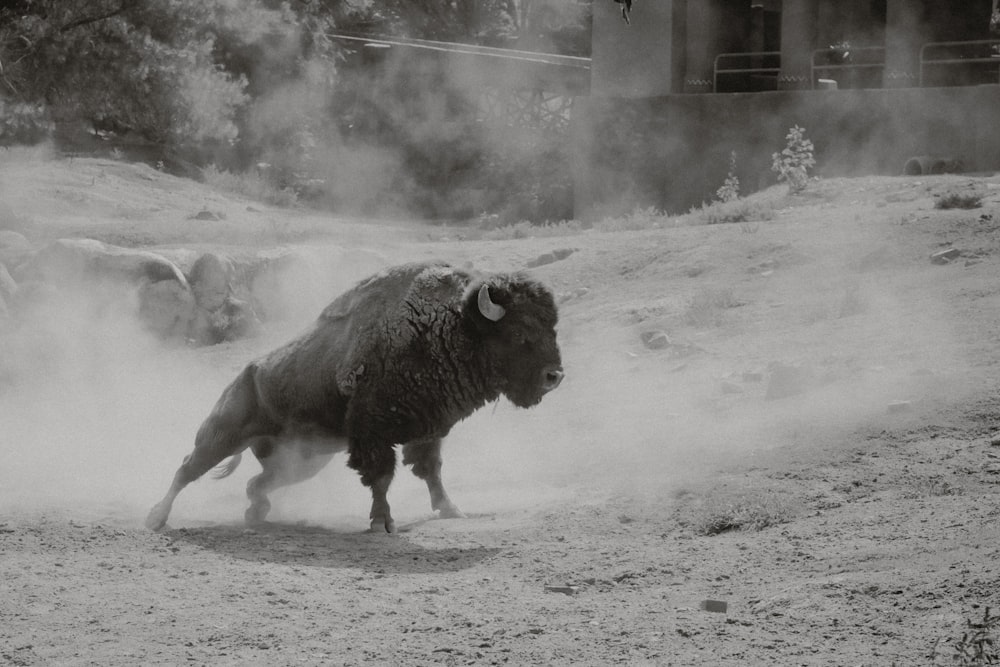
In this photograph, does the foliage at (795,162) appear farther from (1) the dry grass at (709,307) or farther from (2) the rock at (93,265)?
(2) the rock at (93,265)

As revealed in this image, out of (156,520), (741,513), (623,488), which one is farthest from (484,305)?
(156,520)

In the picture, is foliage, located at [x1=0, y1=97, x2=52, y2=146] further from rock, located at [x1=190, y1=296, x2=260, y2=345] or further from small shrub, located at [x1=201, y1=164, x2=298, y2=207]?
small shrub, located at [x1=201, y1=164, x2=298, y2=207]

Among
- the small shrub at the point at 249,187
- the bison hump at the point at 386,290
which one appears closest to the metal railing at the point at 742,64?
the small shrub at the point at 249,187

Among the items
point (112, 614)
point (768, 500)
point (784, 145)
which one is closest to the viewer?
point (112, 614)

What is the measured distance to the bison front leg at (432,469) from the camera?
27.8ft

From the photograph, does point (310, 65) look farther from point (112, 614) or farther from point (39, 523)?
point (112, 614)

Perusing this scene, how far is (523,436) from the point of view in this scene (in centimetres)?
1116

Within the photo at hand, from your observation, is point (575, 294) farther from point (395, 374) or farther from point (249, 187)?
point (249, 187)

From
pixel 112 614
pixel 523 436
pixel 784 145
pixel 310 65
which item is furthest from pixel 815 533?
pixel 310 65

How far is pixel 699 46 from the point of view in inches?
1014

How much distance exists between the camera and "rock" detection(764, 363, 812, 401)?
10.1m

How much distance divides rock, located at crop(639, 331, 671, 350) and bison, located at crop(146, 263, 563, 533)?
15.6 ft

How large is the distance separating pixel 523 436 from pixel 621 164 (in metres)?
15.4

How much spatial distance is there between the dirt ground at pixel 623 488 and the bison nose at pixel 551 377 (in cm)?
81
